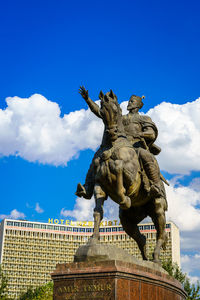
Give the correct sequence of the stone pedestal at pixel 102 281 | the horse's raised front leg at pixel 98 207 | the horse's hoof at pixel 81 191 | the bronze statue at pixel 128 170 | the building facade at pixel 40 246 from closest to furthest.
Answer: the stone pedestal at pixel 102 281 < the horse's raised front leg at pixel 98 207 < the bronze statue at pixel 128 170 < the horse's hoof at pixel 81 191 < the building facade at pixel 40 246

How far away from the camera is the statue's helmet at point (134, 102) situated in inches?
523

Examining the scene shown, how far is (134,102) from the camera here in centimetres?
1331

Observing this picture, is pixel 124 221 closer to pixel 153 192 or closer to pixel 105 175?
pixel 153 192

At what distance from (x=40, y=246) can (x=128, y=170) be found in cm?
11158

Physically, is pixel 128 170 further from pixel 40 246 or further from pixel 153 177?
pixel 40 246

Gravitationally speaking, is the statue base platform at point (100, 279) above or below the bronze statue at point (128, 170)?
below

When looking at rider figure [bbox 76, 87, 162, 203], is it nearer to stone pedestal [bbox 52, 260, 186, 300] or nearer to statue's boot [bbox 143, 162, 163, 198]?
statue's boot [bbox 143, 162, 163, 198]

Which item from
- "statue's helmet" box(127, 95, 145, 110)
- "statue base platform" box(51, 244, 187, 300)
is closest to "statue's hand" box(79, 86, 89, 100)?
"statue's helmet" box(127, 95, 145, 110)

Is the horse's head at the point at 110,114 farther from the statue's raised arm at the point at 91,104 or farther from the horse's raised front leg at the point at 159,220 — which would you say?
the horse's raised front leg at the point at 159,220

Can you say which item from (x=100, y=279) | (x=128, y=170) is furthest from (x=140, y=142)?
(x=100, y=279)

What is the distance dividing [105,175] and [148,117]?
3.13m

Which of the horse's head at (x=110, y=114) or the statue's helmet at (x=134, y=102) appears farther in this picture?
the statue's helmet at (x=134, y=102)

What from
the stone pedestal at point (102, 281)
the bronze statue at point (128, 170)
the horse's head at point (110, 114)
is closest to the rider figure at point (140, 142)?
the bronze statue at point (128, 170)

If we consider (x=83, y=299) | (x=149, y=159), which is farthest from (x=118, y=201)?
(x=83, y=299)
